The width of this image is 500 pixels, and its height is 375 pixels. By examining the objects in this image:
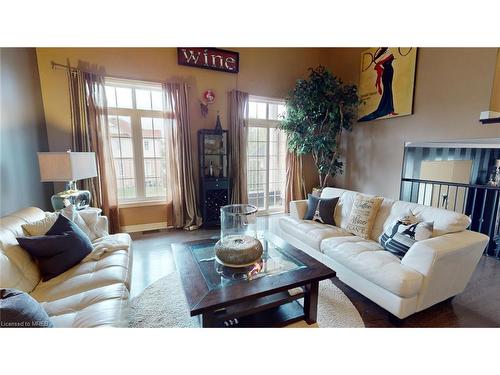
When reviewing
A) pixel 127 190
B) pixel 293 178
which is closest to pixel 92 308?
pixel 127 190

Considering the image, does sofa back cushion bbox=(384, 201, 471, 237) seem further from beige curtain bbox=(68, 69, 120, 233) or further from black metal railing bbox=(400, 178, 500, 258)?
beige curtain bbox=(68, 69, 120, 233)

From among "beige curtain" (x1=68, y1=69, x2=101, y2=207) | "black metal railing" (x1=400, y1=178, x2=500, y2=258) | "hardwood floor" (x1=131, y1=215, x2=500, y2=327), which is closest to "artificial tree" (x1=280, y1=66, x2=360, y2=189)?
"black metal railing" (x1=400, y1=178, x2=500, y2=258)

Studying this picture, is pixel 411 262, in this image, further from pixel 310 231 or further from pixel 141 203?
pixel 141 203

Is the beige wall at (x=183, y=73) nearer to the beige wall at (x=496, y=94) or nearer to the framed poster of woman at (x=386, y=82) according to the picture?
the framed poster of woman at (x=386, y=82)

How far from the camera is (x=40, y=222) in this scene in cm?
174

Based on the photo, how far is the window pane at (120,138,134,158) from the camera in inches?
141

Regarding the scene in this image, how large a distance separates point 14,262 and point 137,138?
257 centimetres

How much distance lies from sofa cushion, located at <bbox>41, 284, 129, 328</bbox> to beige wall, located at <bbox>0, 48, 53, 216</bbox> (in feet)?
5.35

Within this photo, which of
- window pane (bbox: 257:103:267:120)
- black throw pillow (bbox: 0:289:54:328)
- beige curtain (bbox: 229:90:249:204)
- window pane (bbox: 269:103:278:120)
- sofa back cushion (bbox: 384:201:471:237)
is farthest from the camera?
window pane (bbox: 269:103:278:120)

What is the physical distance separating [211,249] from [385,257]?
142 centimetres

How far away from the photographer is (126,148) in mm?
3609

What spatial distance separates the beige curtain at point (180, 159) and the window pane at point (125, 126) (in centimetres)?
58
